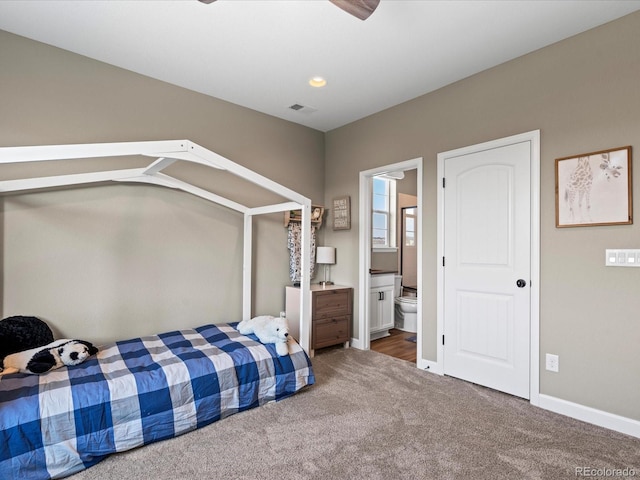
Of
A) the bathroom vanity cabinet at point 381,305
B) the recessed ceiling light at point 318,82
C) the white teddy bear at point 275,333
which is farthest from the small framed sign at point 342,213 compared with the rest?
the white teddy bear at point 275,333

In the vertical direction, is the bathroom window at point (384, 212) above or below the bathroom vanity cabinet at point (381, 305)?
above

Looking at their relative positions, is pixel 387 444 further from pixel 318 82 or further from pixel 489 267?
pixel 318 82

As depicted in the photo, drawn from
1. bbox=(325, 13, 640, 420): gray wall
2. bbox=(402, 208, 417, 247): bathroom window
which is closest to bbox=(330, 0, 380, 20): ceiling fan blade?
bbox=(325, 13, 640, 420): gray wall

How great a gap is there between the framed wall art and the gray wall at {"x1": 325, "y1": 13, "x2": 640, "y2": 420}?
0.05 m

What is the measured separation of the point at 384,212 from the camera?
551 centimetres

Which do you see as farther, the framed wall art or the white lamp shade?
the white lamp shade

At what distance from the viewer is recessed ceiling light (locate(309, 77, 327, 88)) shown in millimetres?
3082

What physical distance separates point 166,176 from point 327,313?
211 cm

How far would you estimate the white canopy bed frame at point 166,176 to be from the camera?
1744 mm

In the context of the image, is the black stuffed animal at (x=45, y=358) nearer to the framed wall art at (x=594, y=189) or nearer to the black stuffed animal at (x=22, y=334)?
the black stuffed animal at (x=22, y=334)

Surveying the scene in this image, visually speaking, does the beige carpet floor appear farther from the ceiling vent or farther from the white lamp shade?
the ceiling vent

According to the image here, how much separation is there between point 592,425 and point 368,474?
64.1 inches

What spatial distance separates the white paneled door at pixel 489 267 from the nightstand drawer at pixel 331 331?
1162 millimetres

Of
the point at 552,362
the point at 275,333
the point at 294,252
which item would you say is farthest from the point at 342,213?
the point at 552,362
